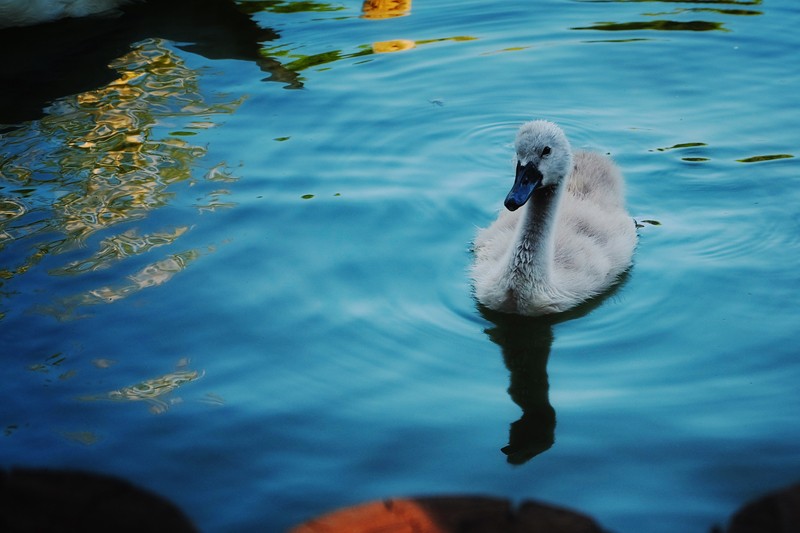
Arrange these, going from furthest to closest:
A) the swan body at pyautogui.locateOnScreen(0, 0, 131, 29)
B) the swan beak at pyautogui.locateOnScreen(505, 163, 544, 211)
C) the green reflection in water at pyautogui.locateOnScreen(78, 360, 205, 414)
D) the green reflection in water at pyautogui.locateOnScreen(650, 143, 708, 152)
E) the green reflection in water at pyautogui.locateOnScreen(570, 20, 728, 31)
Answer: the green reflection in water at pyautogui.locateOnScreen(570, 20, 728, 31) < the swan body at pyautogui.locateOnScreen(0, 0, 131, 29) < the green reflection in water at pyautogui.locateOnScreen(650, 143, 708, 152) < the swan beak at pyautogui.locateOnScreen(505, 163, 544, 211) < the green reflection in water at pyautogui.locateOnScreen(78, 360, 205, 414)

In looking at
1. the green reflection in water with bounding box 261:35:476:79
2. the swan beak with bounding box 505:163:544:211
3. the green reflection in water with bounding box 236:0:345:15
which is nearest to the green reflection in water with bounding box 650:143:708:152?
the swan beak with bounding box 505:163:544:211

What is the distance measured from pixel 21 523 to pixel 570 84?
5.65 metres

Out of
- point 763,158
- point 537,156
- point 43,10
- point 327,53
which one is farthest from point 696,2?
point 43,10

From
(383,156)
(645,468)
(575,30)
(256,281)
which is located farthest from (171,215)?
(575,30)

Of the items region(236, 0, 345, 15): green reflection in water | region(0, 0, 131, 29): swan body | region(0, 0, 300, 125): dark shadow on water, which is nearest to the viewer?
region(0, 0, 300, 125): dark shadow on water

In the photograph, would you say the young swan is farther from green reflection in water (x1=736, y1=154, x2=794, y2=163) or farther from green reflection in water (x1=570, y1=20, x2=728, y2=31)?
green reflection in water (x1=570, y1=20, x2=728, y2=31)

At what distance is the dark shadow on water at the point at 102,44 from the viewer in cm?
808

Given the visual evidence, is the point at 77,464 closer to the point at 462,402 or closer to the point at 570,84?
the point at 462,402

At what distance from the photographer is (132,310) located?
17.5ft

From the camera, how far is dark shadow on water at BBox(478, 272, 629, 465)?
172 inches

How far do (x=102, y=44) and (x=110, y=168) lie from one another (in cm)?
245

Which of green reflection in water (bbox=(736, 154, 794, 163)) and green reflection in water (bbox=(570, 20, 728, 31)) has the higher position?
green reflection in water (bbox=(570, 20, 728, 31))

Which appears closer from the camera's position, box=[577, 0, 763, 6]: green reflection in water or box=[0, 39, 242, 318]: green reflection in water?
box=[0, 39, 242, 318]: green reflection in water

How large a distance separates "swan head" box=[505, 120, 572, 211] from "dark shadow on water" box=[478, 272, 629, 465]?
0.68m
